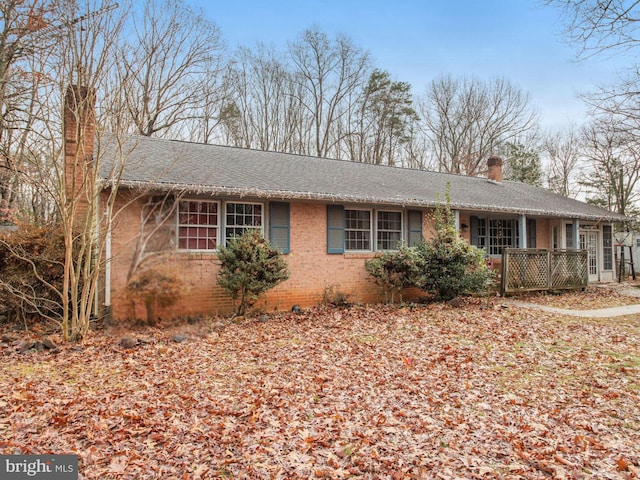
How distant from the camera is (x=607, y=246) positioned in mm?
17734

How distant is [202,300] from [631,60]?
10.1m

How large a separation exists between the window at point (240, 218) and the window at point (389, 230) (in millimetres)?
3785

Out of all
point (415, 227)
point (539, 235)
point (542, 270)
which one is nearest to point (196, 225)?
point (415, 227)

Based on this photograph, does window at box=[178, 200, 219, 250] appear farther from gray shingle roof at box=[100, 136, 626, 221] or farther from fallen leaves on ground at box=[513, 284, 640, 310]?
fallen leaves on ground at box=[513, 284, 640, 310]

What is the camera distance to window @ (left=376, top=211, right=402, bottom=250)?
12.0 meters

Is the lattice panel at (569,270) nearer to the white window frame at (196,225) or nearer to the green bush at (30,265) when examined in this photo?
the white window frame at (196,225)

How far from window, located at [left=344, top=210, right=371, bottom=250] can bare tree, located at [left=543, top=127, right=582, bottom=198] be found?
23.1 m

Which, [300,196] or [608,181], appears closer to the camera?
→ [300,196]

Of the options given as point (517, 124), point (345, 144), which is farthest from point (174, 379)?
point (517, 124)

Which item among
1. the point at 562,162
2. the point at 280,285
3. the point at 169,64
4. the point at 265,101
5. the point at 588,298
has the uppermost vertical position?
the point at 265,101

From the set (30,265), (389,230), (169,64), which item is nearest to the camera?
(30,265)

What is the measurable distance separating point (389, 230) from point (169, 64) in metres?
13.1

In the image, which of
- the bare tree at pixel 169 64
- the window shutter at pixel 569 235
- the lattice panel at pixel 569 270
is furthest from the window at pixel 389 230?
the window shutter at pixel 569 235

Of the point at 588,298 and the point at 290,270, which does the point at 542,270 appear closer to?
the point at 588,298
